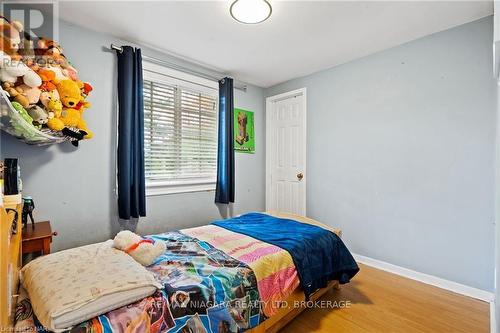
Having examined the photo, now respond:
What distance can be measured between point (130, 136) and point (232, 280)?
70.0 inches

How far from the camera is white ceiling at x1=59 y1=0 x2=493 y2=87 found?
1.97 m

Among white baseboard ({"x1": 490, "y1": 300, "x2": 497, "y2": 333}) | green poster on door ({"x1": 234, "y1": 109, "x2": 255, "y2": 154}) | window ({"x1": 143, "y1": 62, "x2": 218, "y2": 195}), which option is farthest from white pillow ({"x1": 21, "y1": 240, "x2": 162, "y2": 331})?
green poster on door ({"x1": 234, "y1": 109, "x2": 255, "y2": 154})

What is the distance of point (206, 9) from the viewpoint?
2.00 m

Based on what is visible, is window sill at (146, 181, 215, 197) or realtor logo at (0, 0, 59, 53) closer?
realtor logo at (0, 0, 59, 53)

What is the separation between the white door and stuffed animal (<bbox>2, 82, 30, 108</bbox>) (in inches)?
118

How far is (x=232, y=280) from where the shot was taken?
1.43m

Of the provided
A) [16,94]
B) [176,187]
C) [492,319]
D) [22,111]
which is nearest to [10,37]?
[16,94]

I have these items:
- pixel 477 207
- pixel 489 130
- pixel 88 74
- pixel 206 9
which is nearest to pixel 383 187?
pixel 477 207

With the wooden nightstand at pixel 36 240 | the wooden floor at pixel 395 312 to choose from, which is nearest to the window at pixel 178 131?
the wooden nightstand at pixel 36 240

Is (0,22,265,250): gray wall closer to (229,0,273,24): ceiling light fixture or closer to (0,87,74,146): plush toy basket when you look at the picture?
(0,87,74,146): plush toy basket

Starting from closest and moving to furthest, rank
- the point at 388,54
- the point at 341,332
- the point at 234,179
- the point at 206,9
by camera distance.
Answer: the point at 341,332 → the point at 206,9 → the point at 388,54 → the point at 234,179

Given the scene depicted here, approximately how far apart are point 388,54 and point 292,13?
1.36 meters

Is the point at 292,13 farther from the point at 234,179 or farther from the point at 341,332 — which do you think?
the point at 341,332

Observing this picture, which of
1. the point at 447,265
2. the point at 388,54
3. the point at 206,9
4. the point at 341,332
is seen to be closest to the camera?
the point at 341,332
